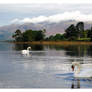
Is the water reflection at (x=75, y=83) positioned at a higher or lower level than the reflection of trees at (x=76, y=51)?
higher

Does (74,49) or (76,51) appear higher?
(76,51)

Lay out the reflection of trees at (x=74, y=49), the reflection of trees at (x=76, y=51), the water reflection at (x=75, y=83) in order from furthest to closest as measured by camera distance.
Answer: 1. the reflection of trees at (x=74, y=49)
2. the reflection of trees at (x=76, y=51)
3. the water reflection at (x=75, y=83)

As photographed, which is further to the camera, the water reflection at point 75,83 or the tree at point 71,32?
the tree at point 71,32

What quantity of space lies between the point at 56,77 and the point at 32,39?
357ft

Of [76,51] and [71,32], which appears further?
[71,32]

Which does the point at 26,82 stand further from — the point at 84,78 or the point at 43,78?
the point at 84,78

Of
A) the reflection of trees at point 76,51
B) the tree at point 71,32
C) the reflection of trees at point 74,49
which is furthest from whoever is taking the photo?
the tree at point 71,32

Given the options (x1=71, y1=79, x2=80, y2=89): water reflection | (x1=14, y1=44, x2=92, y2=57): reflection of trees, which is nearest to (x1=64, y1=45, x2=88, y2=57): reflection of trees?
(x1=14, y1=44, x2=92, y2=57): reflection of trees

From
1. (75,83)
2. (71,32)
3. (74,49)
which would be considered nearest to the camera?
(75,83)

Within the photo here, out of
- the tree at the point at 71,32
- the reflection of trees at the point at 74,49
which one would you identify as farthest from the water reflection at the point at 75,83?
the tree at the point at 71,32

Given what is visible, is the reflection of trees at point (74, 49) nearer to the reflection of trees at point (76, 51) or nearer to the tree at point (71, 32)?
the reflection of trees at point (76, 51)

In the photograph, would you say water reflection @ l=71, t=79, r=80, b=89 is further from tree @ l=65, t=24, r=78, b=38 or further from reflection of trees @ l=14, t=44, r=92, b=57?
tree @ l=65, t=24, r=78, b=38

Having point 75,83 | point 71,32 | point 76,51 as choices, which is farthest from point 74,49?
point 71,32

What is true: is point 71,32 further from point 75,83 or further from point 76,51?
point 75,83
